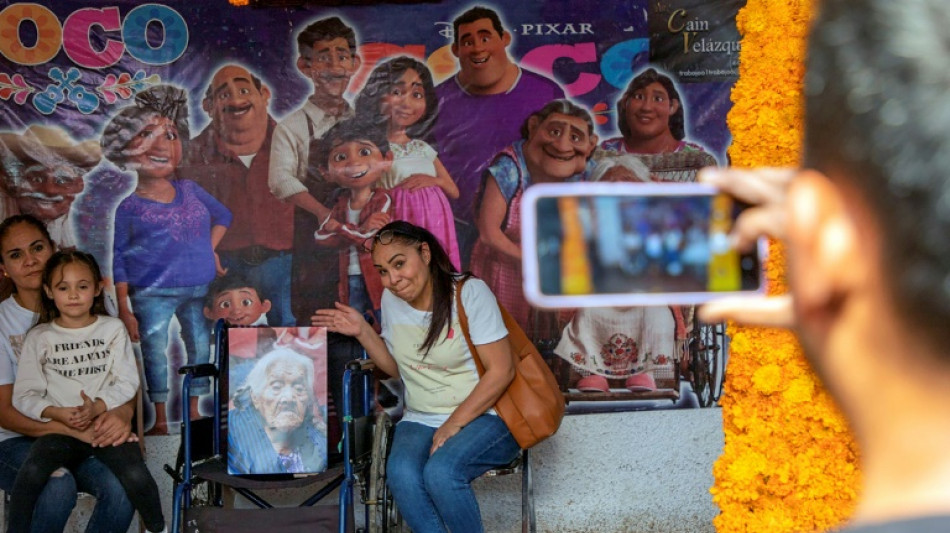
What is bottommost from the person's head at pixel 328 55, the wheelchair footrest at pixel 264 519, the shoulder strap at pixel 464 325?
the wheelchair footrest at pixel 264 519

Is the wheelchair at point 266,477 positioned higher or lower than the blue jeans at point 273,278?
lower

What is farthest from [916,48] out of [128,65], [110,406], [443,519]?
[128,65]

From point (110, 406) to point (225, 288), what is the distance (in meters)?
0.72

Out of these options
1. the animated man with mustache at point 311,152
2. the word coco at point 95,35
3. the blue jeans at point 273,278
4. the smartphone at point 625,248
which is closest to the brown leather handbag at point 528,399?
the animated man with mustache at point 311,152

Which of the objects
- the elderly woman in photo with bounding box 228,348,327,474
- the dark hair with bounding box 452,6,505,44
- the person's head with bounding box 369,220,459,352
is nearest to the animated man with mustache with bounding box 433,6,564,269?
the dark hair with bounding box 452,6,505,44

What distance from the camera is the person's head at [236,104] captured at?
4762 millimetres

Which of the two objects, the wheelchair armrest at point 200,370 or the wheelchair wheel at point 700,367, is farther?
the wheelchair wheel at point 700,367

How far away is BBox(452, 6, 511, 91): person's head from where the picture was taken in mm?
4812

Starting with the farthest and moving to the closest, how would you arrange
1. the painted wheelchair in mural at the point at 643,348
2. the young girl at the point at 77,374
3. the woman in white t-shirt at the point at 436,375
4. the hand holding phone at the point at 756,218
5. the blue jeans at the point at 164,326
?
the painted wheelchair in mural at the point at 643,348
the blue jeans at the point at 164,326
the young girl at the point at 77,374
the woman in white t-shirt at the point at 436,375
the hand holding phone at the point at 756,218

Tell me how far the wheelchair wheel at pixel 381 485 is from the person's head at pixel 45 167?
1711 millimetres

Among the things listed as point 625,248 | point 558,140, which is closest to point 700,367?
point 558,140

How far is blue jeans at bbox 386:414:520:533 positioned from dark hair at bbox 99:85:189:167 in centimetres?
180

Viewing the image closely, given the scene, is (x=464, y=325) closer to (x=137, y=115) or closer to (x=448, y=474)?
(x=448, y=474)

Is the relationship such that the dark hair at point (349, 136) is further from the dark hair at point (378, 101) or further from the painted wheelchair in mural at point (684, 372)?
the painted wheelchair in mural at point (684, 372)
